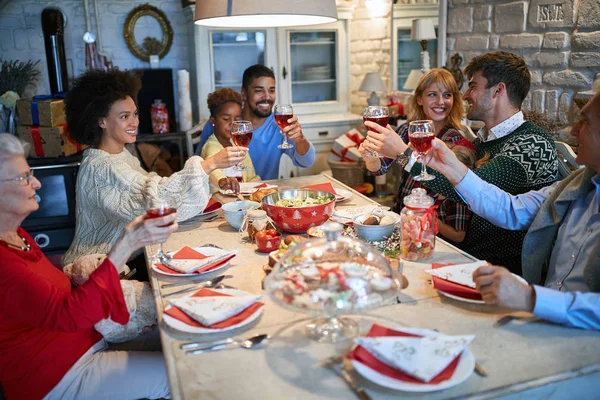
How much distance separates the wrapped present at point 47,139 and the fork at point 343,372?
3.21m

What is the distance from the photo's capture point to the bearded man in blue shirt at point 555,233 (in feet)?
4.30

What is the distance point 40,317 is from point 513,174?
1.71 metres

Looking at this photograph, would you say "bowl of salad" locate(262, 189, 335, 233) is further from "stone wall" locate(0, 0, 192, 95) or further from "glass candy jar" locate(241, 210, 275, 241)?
"stone wall" locate(0, 0, 192, 95)

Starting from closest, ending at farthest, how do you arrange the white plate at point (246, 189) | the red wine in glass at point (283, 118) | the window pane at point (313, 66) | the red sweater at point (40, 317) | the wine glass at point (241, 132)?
the red sweater at point (40, 317), the wine glass at point (241, 132), the red wine in glass at point (283, 118), the white plate at point (246, 189), the window pane at point (313, 66)

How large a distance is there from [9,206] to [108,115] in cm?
92

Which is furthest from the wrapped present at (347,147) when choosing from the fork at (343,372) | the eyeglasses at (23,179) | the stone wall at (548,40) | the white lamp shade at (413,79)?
the fork at (343,372)

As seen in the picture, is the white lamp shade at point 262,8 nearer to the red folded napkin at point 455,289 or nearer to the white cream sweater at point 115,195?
the white cream sweater at point 115,195

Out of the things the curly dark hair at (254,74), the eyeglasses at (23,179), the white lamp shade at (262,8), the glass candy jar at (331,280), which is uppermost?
the white lamp shade at (262,8)

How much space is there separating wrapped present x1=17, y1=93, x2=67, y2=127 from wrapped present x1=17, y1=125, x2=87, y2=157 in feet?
0.13

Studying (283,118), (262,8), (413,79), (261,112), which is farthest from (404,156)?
(413,79)

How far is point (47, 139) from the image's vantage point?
12.8 feet

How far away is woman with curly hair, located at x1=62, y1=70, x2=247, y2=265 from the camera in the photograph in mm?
2166

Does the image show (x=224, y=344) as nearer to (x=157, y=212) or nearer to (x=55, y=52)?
(x=157, y=212)

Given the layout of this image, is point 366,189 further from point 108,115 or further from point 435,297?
point 435,297
